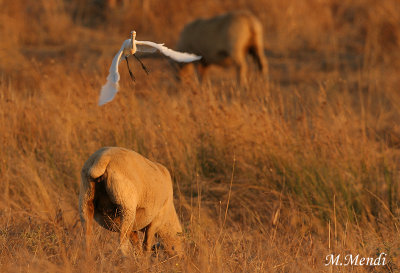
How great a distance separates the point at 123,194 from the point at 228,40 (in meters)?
6.97

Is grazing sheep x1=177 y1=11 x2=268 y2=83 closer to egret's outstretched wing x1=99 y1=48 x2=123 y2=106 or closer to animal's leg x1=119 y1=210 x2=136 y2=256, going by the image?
animal's leg x1=119 y1=210 x2=136 y2=256

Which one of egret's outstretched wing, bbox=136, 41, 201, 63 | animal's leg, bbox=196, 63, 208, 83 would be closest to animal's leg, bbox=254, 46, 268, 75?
animal's leg, bbox=196, 63, 208, 83

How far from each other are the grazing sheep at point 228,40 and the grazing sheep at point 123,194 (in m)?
6.19

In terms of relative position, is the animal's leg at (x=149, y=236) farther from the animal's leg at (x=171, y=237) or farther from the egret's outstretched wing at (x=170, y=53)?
the egret's outstretched wing at (x=170, y=53)

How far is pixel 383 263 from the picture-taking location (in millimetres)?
3439

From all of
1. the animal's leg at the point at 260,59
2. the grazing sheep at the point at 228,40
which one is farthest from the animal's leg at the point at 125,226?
the animal's leg at the point at 260,59

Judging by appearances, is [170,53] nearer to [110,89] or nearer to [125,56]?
[125,56]

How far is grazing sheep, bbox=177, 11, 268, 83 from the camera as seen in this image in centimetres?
966

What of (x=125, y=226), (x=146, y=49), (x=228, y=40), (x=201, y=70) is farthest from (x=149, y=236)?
(x=201, y=70)

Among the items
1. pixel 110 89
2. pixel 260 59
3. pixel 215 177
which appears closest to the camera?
pixel 110 89

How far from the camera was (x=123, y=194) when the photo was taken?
2.99 metres

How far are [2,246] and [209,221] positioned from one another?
56.1 inches

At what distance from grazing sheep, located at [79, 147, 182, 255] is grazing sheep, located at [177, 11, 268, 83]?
619 cm

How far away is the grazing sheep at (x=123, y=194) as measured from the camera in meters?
3.00
